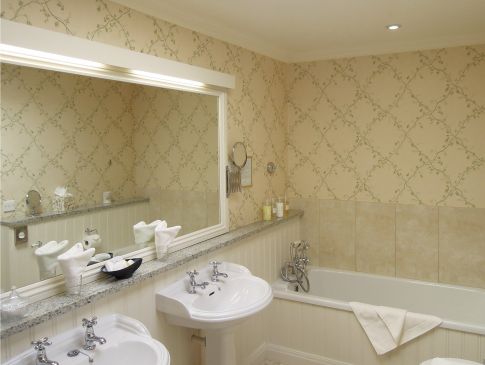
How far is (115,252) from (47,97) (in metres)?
0.85

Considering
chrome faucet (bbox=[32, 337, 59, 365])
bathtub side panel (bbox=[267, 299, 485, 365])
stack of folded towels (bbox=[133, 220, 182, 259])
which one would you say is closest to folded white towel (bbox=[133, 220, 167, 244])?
stack of folded towels (bbox=[133, 220, 182, 259])

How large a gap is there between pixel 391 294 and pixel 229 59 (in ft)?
8.07

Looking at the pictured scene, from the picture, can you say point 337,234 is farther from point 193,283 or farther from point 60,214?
point 60,214

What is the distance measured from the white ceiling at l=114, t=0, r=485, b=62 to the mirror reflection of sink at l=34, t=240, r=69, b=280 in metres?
1.29

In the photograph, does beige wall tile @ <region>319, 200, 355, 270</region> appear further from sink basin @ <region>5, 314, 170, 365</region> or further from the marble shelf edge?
sink basin @ <region>5, 314, 170, 365</region>

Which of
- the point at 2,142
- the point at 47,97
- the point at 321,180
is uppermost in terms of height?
the point at 47,97

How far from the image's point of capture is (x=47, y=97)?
5.78ft

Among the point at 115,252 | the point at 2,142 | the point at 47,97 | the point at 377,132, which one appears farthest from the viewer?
the point at 377,132

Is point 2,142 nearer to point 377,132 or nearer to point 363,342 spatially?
point 363,342

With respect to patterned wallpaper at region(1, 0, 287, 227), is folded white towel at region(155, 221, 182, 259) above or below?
below

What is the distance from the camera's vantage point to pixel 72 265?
1673 mm

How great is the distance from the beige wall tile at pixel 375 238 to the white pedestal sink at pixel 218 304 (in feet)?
4.97

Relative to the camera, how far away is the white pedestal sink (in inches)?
77.8

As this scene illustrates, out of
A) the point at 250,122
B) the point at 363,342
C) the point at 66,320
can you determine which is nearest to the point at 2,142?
the point at 66,320
